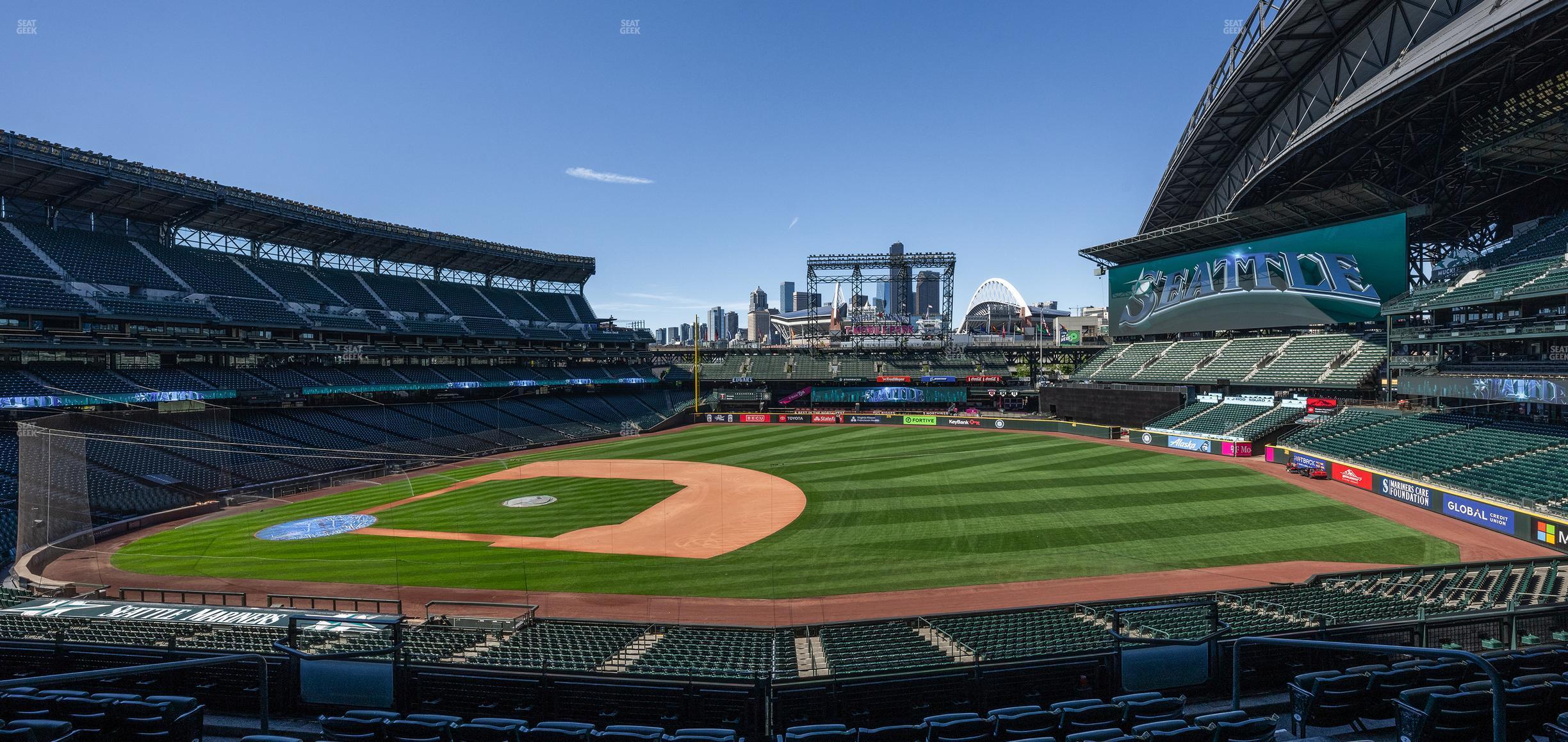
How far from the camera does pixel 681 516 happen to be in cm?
2803

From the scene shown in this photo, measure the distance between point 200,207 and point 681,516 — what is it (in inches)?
1774

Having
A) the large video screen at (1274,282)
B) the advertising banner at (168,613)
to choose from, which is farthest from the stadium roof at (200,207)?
the large video screen at (1274,282)

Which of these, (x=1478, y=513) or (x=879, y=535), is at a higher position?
(x=1478, y=513)

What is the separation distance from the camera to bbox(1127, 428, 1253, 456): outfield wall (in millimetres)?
39312

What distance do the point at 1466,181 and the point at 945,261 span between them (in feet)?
141

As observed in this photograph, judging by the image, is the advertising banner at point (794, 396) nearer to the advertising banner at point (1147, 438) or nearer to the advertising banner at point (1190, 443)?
the advertising banner at point (1147, 438)

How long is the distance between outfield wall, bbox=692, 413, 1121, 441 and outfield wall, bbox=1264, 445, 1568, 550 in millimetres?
18674

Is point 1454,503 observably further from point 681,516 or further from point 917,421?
point 917,421

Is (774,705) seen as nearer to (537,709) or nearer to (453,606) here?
(537,709)

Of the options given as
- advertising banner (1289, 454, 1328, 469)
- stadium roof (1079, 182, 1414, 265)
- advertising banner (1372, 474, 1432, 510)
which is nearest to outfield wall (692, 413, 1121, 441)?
advertising banner (1289, 454, 1328, 469)

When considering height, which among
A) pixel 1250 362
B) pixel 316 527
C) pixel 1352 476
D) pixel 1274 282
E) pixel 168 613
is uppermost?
pixel 1274 282

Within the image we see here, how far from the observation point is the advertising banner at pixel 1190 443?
41.2m

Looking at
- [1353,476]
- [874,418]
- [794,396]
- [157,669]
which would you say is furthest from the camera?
[794,396]

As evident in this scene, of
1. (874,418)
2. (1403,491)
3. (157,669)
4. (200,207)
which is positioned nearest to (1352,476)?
(1403,491)
